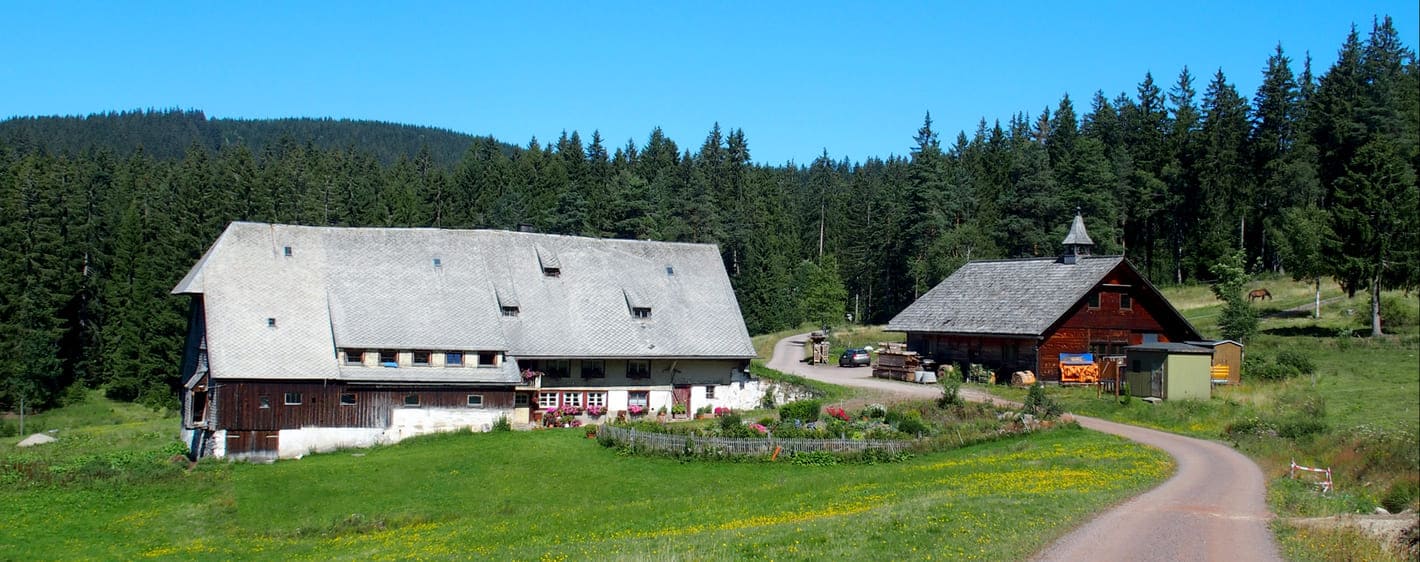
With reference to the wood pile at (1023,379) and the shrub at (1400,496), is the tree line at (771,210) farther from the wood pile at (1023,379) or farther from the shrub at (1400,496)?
the shrub at (1400,496)

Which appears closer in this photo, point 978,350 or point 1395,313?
point 1395,313

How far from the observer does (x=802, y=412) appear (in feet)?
131

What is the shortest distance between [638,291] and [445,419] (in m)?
11.7

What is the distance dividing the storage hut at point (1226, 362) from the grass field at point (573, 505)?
14.5 meters

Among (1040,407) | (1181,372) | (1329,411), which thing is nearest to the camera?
(1329,411)

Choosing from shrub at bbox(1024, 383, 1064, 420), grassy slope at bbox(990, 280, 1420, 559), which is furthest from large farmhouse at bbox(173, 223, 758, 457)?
grassy slope at bbox(990, 280, 1420, 559)

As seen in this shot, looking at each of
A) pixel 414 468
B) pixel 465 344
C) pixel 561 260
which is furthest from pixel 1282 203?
pixel 414 468

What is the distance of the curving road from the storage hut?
622 inches

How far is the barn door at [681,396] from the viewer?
48.3 m

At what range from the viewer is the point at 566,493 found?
30.8 m

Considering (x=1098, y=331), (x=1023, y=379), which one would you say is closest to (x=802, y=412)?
(x=1023, y=379)

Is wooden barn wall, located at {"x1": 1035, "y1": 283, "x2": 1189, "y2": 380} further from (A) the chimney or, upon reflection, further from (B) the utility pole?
(B) the utility pole

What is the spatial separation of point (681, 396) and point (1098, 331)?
69.1 feet

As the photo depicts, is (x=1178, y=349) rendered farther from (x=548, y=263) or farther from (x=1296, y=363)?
(x=548, y=263)
